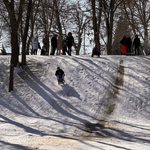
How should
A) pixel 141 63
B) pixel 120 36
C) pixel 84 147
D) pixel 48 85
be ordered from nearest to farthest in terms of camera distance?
pixel 84 147 → pixel 48 85 → pixel 141 63 → pixel 120 36

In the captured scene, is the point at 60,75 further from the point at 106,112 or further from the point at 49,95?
the point at 106,112

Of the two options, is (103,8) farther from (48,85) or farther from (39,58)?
(48,85)

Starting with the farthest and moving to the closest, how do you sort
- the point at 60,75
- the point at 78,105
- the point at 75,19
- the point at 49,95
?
the point at 75,19 < the point at 60,75 < the point at 49,95 < the point at 78,105

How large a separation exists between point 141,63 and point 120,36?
1860cm

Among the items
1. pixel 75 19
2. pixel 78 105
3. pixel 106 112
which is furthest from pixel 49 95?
pixel 75 19

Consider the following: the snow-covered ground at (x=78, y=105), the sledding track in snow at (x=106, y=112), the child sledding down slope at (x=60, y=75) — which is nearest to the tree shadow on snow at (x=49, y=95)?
the snow-covered ground at (x=78, y=105)

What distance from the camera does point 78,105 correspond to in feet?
43.3

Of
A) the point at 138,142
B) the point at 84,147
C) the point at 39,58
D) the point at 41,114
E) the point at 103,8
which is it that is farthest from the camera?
the point at 103,8

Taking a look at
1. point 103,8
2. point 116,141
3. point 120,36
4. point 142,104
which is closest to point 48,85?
point 142,104

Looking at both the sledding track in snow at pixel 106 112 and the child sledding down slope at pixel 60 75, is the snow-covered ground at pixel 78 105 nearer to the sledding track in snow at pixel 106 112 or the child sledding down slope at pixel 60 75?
the sledding track in snow at pixel 106 112

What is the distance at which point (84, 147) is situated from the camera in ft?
24.3

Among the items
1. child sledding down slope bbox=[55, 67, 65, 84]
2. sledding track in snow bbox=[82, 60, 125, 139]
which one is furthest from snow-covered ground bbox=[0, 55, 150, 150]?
child sledding down slope bbox=[55, 67, 65, 84]

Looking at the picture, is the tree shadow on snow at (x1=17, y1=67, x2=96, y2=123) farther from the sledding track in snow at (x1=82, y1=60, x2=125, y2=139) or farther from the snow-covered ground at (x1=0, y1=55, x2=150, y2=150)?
the sledding track in snow at (x1=82, y1=60, x2=125, y2=139)

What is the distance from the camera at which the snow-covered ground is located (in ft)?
27.8
